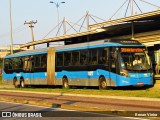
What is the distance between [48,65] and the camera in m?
34.1

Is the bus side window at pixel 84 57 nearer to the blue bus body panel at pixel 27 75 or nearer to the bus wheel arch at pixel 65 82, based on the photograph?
the bus wheel arch at pixel 65 82

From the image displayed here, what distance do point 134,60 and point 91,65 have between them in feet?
11.3

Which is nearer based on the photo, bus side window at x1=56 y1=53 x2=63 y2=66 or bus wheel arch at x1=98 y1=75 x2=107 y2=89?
bus wheel arch at x1=98 y1=75 x2=107 y2=89

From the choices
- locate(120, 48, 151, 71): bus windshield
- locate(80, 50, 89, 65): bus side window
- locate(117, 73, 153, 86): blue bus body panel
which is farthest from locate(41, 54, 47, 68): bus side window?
locate(117, 73, 153, 86): blue bus body panel

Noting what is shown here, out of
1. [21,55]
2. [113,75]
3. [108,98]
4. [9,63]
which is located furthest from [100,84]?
[9,63]

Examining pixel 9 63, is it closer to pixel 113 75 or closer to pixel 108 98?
pixel 113 75

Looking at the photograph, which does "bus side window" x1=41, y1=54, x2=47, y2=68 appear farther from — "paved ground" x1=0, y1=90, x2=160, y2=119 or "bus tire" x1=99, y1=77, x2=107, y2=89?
"paved ground" x1=0, y1=90, x2=160, y2=119

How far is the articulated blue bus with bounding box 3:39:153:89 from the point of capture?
26281 mm

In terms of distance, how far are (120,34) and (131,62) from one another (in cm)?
1201

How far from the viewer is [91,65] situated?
28.8m

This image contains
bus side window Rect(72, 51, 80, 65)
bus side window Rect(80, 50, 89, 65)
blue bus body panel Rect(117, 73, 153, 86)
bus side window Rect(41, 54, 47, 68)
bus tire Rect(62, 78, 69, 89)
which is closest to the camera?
blue bus body panel Rect(117, 73, 153, 86)

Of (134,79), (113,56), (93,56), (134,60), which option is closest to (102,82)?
(93,56)

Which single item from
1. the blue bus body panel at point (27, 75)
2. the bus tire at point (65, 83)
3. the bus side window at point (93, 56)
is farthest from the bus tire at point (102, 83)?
the blue bus body panel at point (27, 75)

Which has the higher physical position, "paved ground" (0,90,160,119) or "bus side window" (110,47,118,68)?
"bus side window" (110,47,118,68)
